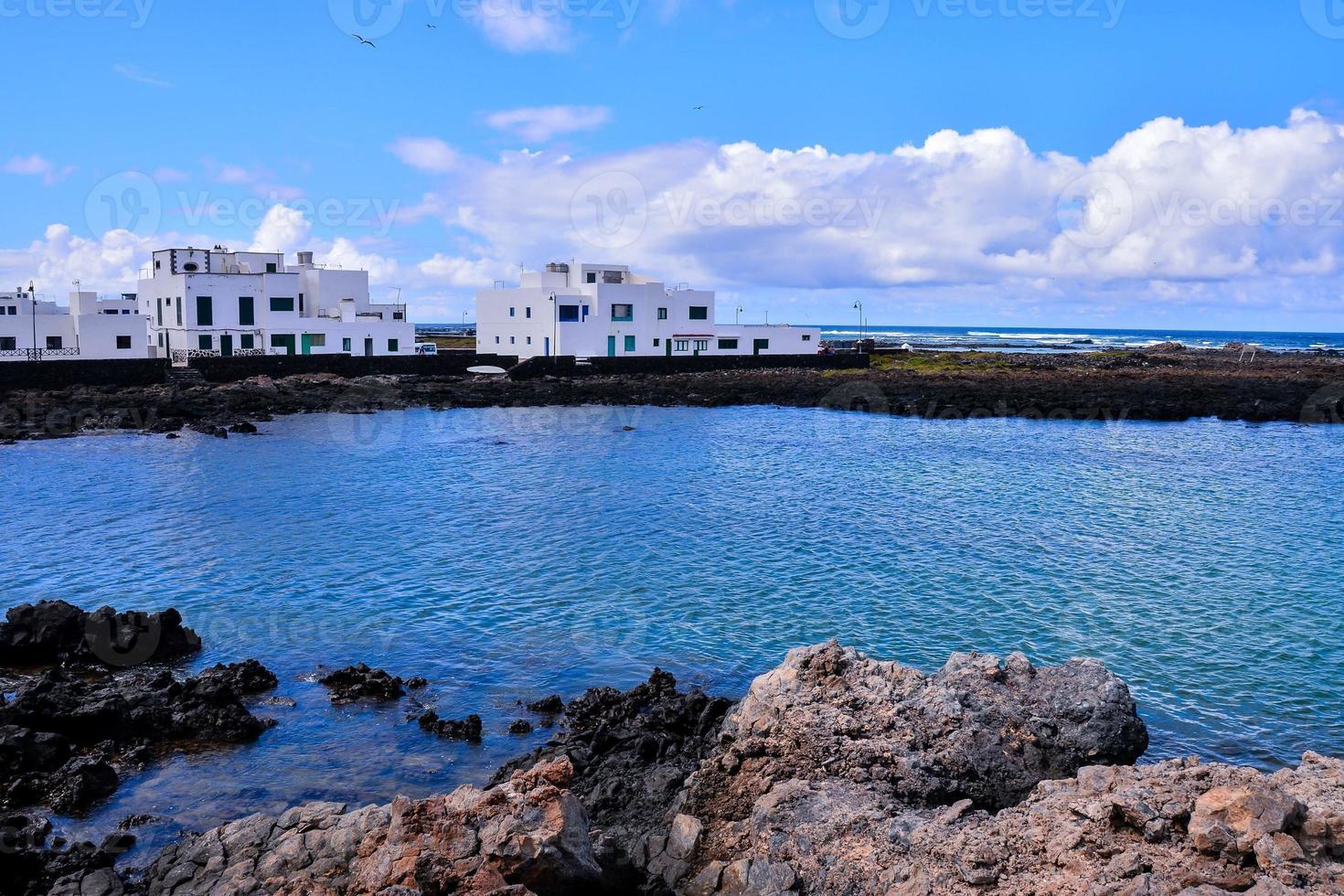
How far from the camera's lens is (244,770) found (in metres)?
13.7

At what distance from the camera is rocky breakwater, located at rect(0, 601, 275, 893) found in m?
11.5

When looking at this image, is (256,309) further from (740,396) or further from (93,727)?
(93,727)

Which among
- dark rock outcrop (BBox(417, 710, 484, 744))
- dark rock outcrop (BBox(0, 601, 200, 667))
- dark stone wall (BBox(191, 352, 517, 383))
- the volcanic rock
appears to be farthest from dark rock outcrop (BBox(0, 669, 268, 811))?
dark stone wall (BBox(191, 352, 517, 383))

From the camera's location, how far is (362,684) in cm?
1662

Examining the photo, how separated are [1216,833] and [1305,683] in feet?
37.2

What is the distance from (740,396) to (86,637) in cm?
5908

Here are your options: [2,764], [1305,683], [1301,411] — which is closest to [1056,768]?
[1305,683]

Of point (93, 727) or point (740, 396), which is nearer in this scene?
point (93, 727)

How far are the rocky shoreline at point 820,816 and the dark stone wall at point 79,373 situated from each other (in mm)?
58715

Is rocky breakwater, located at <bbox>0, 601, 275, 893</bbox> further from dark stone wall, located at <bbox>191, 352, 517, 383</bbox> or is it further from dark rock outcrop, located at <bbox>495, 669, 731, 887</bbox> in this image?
dark stone wall, located at <bbox>191, 352, 517, 383</bbox>

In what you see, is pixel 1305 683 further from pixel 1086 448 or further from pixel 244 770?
pixel 1086 448

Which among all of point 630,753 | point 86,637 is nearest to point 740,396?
point 86,637

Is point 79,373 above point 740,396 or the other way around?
above

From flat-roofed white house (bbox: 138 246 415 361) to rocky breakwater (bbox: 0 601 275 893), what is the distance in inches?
2343
